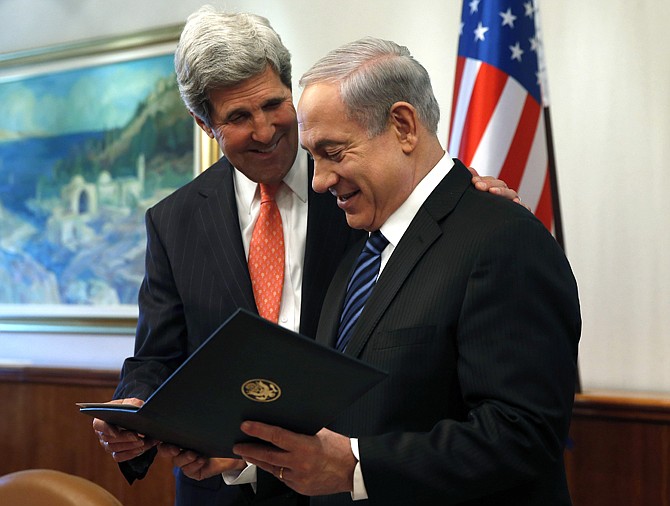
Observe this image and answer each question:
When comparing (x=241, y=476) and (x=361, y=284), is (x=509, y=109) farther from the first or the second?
(x=241, y=476)

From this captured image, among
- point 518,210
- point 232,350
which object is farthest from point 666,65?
point 232,350

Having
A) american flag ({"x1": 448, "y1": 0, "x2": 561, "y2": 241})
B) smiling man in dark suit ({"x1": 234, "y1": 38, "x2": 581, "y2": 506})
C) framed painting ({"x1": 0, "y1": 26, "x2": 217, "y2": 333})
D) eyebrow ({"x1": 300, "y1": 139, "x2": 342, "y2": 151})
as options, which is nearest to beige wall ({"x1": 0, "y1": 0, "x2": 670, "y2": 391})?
american flag ({"x1": 448, "y1": 0, "x2": 561, "y2": 241})

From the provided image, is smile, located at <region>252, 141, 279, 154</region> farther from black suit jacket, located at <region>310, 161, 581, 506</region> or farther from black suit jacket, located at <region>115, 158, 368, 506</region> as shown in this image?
black suit jacket, located at <region>310, 161, 581, 506</region>

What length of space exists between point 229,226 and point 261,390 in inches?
41.1

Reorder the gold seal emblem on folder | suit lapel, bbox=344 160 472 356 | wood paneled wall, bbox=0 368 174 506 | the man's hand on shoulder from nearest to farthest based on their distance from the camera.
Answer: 1. the gold seal emblem on folder
2. suit lapel, bbox=344 160 472 356
3. the man's hand on shoulder
4. wood paneled wall, bbox=0 368 174 506

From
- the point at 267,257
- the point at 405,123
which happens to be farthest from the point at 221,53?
the point at 405,123

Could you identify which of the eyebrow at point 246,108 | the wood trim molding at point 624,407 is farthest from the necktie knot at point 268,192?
the wood trim molding at point 624,407

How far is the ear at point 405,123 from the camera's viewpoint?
1828 millimetres

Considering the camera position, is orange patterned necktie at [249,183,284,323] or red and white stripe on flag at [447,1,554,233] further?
red and white stripe on flag at [447,1,554,233]

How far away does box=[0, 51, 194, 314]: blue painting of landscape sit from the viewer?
457 centimetres

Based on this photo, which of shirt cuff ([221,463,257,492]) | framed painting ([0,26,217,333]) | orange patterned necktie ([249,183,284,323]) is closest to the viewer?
shirt cuff ([221,463,257,492])

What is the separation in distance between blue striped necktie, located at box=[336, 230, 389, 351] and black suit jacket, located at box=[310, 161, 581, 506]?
0.31ft

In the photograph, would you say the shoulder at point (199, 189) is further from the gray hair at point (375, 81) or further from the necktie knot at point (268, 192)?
the gray hair at point (375, 81)

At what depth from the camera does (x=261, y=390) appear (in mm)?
1448
